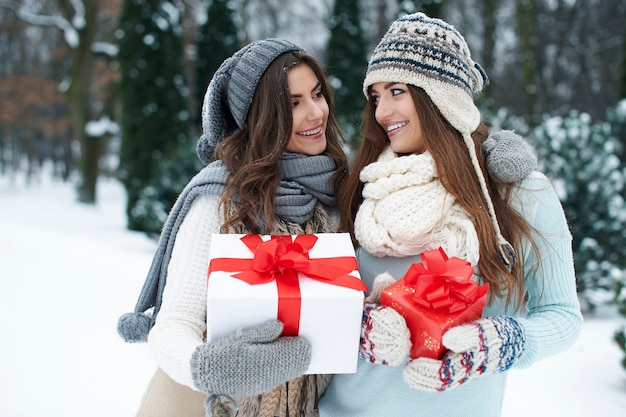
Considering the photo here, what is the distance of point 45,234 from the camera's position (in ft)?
25.1

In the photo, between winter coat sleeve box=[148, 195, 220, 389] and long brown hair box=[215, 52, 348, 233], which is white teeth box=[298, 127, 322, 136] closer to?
long brown hair box=[215, 52, 348, 233]

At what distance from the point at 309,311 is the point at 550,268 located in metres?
0.86

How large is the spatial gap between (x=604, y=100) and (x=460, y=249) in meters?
18.3

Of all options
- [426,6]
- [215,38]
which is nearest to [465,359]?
[426,6]

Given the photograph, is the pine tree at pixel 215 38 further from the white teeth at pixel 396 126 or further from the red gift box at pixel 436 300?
the red gift box at pixel 436 300

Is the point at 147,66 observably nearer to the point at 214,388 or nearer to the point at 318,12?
the point at 214,388

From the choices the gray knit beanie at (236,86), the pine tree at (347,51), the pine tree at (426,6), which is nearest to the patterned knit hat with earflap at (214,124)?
the gray knit beanie at (236,86)

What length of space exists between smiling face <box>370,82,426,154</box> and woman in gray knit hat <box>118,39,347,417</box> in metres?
0.27

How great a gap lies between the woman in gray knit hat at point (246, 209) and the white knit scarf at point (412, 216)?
25 centimetres

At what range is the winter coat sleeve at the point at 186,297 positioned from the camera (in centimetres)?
144

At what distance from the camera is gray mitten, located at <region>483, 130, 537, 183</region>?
1.74 metres

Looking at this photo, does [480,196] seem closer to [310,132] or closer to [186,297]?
[310,132]

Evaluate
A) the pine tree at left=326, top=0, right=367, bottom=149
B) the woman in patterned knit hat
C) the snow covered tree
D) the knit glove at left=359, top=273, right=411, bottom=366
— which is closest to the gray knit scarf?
the woman in patterned knit hat

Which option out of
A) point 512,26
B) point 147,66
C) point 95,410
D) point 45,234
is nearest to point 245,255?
point 95,410
